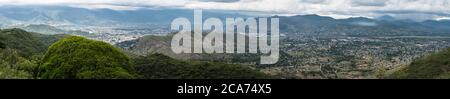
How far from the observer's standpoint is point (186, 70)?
188 ft

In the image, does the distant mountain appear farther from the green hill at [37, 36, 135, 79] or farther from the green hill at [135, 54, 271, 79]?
the green hill at [37, 36, 135, 79]

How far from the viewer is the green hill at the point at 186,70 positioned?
54.6 m

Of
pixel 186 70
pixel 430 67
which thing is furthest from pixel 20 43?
pixel 430 67

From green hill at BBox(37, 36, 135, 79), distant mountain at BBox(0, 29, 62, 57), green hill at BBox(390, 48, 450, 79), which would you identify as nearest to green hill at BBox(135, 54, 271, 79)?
distant mountain at BBox(0, 29, 62, 57)

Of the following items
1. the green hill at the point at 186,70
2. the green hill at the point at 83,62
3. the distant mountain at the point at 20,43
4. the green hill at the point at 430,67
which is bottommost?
the green hill at the point at 430,67

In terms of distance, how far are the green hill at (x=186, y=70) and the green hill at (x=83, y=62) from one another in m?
14.9

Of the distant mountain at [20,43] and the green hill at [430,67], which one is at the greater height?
the distant mountain at [20,43]

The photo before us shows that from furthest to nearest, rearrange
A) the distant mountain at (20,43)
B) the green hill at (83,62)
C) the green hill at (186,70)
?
the distant mountain at (20,43), the green hill at (186,70), the green hill at (83,62)

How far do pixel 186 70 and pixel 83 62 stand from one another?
24.2 m

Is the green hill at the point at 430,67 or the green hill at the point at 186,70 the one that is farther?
the green hill at the point at 430,67

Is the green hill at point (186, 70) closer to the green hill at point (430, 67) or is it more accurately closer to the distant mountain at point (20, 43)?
the distant mountain at point (20, 43)

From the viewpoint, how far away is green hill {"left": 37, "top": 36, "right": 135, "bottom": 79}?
31969mm

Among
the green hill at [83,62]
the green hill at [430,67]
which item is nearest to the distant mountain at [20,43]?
the green hill at [83,62]
